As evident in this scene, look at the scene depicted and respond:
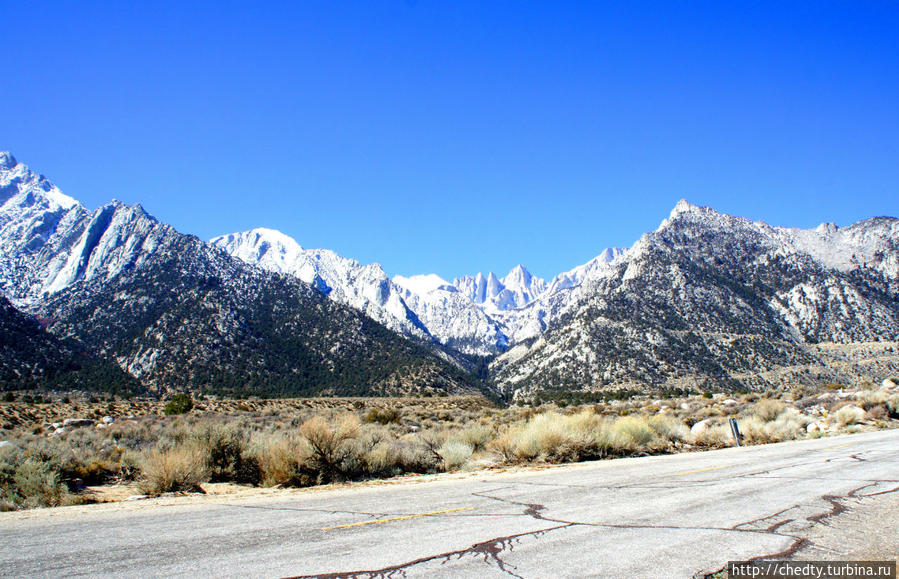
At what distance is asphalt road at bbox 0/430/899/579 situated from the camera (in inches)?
178

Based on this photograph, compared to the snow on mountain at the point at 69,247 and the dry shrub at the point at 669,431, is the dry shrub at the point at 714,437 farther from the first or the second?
the snow on mountain at the point at 69,247

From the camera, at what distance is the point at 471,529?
582 centimetres

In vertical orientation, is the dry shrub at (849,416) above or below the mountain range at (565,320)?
below

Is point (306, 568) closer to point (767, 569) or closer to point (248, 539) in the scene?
point (248, 539)

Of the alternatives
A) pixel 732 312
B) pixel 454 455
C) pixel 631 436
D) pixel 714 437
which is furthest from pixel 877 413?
pixel 732 312

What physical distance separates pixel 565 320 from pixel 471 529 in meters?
170

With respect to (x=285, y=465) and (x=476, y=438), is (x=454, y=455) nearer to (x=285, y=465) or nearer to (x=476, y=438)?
(x=476, y=438)

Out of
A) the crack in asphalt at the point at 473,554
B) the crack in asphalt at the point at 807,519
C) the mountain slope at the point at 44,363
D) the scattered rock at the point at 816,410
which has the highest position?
the mountain slope at the point at 44,363

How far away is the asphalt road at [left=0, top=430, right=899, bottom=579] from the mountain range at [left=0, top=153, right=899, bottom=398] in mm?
90210

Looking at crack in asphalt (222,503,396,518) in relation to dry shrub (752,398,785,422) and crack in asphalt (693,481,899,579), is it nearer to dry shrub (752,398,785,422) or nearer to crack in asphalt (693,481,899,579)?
crack in asphalt (693,481,899,579)

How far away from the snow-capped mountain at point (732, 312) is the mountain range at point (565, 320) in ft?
1.60

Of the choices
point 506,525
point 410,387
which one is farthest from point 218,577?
point 410,387

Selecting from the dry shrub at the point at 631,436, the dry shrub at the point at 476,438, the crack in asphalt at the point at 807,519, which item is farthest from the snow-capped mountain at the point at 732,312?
the crack in asphalt at the point at 807,519

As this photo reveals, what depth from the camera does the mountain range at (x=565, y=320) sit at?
4171 inches
